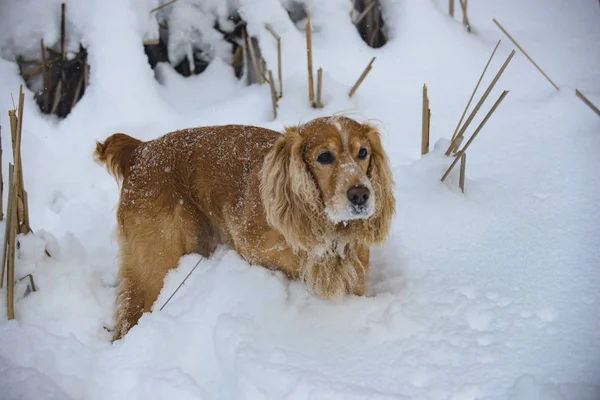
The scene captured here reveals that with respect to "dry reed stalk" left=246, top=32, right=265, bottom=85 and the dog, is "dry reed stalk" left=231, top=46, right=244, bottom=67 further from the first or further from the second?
the dog

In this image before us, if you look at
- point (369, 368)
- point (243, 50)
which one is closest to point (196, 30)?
point (243, 50)

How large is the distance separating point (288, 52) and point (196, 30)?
826 millimetres

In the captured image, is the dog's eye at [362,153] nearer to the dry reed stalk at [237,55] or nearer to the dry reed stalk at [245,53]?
the dry reed stalk at [245,53]

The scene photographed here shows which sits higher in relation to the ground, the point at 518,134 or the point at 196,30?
the point at 196,30

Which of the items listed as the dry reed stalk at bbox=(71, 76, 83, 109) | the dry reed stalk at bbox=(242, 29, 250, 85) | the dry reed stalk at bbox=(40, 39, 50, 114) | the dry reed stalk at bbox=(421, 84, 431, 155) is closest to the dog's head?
the dry reed stalk at bbox=(421, 84, 431, 155)

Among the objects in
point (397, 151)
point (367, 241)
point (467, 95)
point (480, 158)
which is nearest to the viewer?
point (367, 241)

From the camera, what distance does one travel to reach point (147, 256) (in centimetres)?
262

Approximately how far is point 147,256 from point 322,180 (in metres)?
1.03

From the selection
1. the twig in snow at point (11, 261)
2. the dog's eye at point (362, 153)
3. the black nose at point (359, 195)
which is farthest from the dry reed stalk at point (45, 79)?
the black nose at point (359, 195)

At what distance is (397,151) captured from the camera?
3498 mm

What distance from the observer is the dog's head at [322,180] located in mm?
2246

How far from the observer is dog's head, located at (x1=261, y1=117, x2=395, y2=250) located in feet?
7.37

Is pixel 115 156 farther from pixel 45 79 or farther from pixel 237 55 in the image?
pixel 237 55

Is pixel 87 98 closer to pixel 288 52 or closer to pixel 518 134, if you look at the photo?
pixel 288 52
